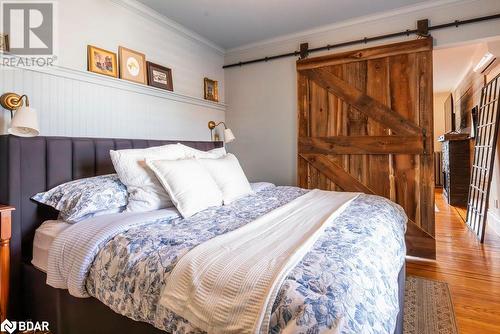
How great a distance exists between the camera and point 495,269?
251cm

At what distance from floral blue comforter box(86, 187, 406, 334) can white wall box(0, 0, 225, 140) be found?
4.24 feet

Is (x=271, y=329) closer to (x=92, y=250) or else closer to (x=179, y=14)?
(x=92, y=250)

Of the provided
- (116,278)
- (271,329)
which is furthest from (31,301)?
(271,329)

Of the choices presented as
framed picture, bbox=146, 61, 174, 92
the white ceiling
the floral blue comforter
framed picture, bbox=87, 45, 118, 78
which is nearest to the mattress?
the floral blue comforter

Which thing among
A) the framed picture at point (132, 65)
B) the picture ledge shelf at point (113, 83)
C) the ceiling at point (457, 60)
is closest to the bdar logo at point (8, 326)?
the picture ledge shelf at point (113, 83)

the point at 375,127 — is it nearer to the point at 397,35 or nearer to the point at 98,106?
the point at 397,35

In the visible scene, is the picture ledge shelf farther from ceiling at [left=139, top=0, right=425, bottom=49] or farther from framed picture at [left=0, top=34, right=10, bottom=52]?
ceiling at [left=139, top=0, right=425, bottom=49]

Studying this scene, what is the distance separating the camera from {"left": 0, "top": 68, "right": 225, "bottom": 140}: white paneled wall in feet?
6.35

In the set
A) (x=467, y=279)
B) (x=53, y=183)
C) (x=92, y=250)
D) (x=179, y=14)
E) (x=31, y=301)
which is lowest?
(x=467, y=279)

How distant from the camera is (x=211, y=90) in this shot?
12.0ft

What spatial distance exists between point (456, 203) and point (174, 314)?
5703 millimetres

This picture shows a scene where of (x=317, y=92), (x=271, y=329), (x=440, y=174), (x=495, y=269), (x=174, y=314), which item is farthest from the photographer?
(x=440, y=174)

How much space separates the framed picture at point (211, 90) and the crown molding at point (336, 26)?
0.55 metres

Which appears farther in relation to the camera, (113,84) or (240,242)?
(113,84)
